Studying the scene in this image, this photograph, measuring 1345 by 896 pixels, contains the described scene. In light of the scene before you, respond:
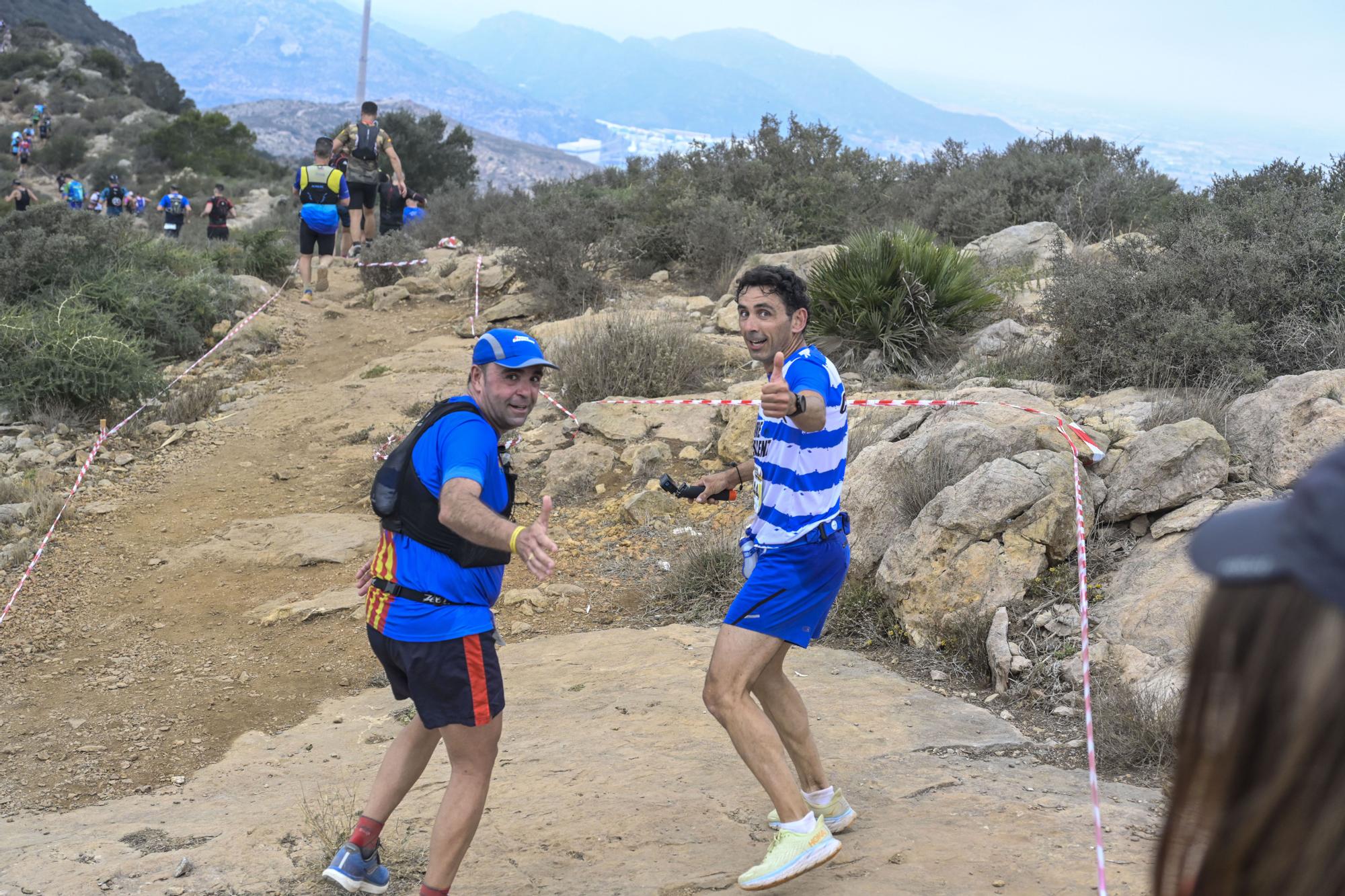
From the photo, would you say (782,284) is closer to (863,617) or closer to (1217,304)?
(863,617)

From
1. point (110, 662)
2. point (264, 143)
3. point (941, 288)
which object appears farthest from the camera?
point (264, 143)

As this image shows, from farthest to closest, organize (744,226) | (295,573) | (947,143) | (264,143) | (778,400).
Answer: (264,143) < (947,143) < (744,226) < (295,573) < (778,400)

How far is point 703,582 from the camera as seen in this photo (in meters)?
6.96

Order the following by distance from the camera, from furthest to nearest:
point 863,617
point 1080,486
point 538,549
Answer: point 863,617 → point 1080,486 → point 538,549

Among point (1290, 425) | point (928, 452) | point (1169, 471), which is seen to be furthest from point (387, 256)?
point (1290, 425)

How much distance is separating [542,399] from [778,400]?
7.04 m

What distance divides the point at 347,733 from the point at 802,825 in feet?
9.18

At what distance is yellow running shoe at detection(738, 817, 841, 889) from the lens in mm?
3378

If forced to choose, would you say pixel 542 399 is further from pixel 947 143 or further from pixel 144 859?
pixel 947 143

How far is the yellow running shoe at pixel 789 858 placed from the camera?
3.38 m

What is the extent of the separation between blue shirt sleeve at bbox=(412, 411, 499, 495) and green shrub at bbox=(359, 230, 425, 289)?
12.9m

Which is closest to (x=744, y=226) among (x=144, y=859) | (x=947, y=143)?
(x=947, y=143)

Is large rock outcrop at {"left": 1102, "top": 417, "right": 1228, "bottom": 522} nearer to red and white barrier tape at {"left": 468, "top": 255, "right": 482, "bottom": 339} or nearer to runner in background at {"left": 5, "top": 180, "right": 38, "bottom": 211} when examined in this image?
red and white barrier tape at {"left": 468, "top": 255, "right": 482, "bottom": 339}

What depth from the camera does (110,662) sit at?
6387 millimetres
